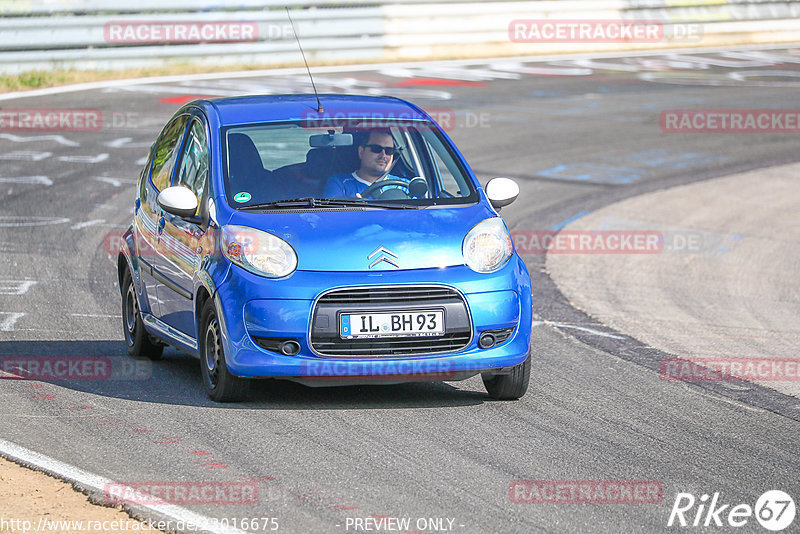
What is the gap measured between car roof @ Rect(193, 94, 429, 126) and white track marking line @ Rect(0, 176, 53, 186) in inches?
309

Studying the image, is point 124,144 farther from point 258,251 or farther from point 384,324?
point 384,324

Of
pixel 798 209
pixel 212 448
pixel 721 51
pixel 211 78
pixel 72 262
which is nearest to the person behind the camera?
pixel 212 448

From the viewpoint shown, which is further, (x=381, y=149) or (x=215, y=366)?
(x=381, y=149)

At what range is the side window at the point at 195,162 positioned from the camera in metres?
7.73

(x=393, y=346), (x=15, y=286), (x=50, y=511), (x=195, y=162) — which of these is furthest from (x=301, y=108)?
(x=15, y=286)

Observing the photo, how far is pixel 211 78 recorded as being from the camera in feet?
80.6

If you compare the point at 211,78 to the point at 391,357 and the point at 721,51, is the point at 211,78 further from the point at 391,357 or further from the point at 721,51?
the point at 391,357

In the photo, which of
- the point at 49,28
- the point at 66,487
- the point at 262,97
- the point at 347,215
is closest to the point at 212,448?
the point at 66,487

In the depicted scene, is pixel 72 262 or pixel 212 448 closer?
pixel 212 448

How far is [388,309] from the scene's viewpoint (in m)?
6.74

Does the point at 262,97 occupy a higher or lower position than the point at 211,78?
higher

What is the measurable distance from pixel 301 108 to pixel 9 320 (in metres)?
2.99

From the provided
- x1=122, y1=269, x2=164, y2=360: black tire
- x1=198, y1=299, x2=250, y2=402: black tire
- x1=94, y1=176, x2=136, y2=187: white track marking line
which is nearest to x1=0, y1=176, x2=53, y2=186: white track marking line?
x1=94, y1=176, x2=136, y2=187: white track marking line

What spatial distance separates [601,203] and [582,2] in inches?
596
